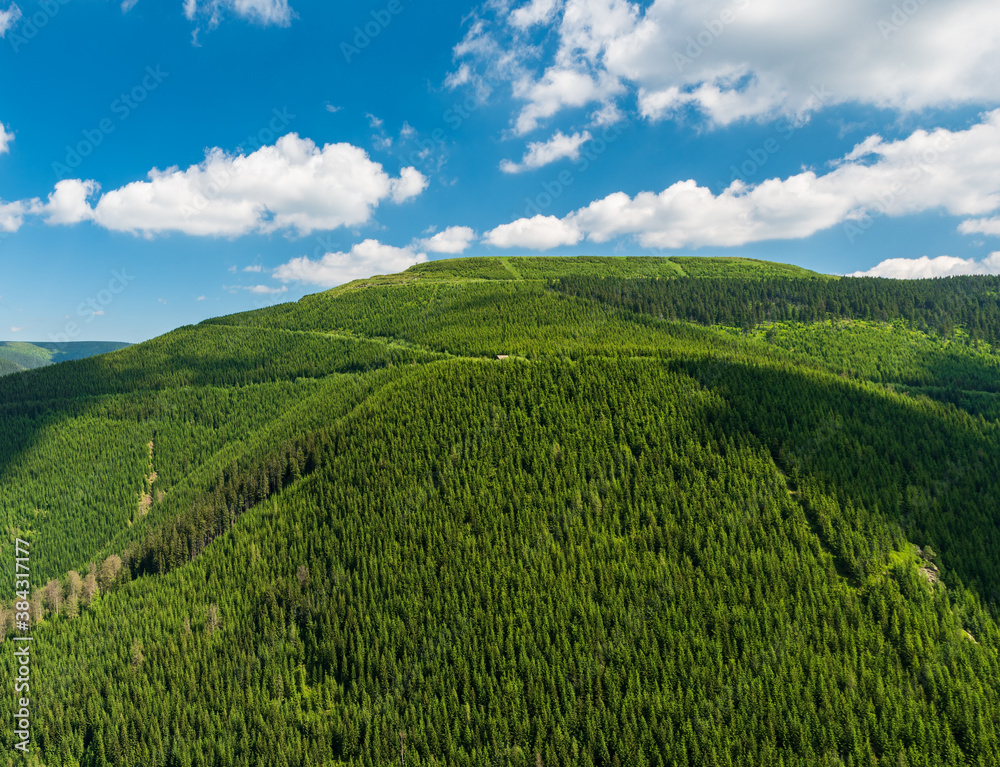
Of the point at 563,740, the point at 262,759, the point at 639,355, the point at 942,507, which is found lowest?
the point at 262,759

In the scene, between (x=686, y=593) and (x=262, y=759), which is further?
(x=686, y=593)

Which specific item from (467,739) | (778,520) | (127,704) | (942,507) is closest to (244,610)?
(127,704)

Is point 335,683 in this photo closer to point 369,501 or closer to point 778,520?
point 369,501

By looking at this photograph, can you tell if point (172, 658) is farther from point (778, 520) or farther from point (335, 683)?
point (778, 520)

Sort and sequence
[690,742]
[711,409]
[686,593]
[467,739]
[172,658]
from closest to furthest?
1. [690,742]
2. [467,739]
3. [686,593]
4. [172,658]
5. [711,409]

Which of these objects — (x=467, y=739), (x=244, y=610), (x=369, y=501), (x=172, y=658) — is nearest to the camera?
(x=467, y=739)

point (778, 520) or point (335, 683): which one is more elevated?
point (778, 520)
